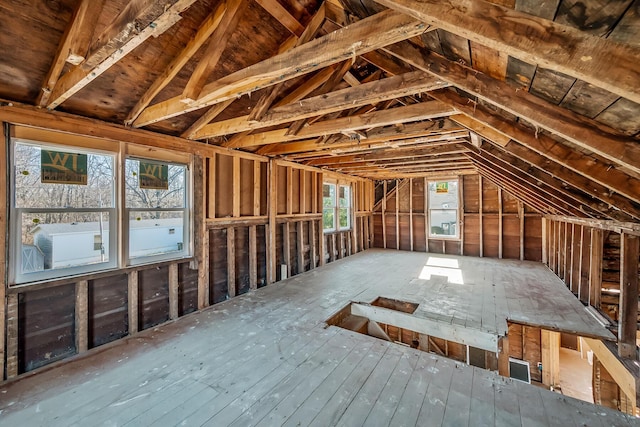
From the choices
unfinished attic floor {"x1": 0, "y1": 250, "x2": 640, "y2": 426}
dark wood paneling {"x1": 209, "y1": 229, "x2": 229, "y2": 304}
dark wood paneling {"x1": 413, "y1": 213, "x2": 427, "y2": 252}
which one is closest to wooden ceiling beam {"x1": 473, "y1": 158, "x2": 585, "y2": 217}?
unfinished attic floor {"x1": 0, "y1": 250, "x2": 640, "y2": 426}

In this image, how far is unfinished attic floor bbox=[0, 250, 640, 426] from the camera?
5.98 ft

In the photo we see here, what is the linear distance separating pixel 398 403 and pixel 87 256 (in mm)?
3250

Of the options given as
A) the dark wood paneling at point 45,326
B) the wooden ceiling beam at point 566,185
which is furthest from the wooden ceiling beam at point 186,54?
the wooden ceiling beam at point 566,185

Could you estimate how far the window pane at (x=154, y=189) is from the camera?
10.3 feet

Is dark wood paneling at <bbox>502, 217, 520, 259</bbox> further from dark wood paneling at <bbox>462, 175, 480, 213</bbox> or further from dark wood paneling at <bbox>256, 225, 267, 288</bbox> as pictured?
dark wood paneling at <bbox>256, 225, 267, 288</bbox>

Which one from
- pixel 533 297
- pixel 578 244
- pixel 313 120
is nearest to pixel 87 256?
pixel 313 120

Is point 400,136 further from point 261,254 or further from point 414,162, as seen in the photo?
point 261,254

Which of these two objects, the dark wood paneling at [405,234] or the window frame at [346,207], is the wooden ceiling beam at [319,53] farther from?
the dark wood paneling at [405,234]

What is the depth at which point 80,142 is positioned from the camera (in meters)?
2.74

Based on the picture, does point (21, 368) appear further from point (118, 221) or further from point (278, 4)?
point (278, 4)

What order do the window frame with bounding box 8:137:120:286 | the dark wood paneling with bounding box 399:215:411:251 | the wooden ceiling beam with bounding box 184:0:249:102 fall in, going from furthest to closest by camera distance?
1. the dark wood paneling with bounding box 399:215:411:251
2. the window frame with bounding box 8:137:120:286
3. the wooden ceiling beam with bounding box 184:0:249:102

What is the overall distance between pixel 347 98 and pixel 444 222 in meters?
6.96

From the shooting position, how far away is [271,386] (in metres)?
2.12

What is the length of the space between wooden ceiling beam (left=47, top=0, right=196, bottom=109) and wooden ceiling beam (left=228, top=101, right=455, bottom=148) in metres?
1.92
